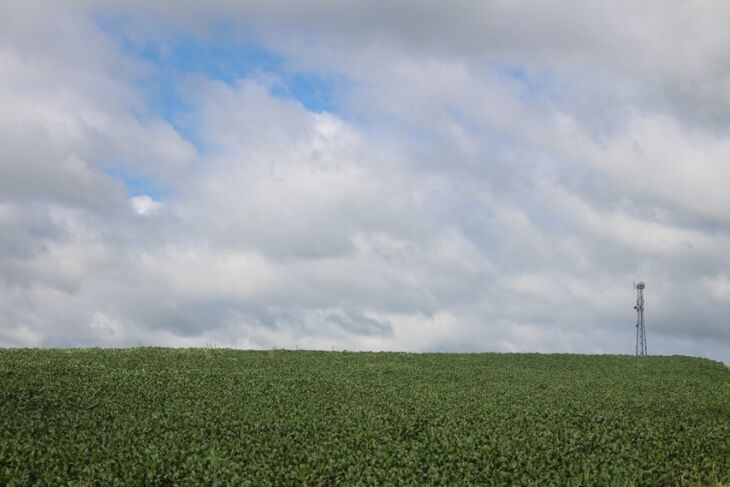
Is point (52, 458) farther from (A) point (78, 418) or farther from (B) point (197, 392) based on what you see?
(B) point (197, 392)

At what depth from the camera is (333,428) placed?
77.3ft

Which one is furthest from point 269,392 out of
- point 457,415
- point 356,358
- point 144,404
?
point 356,358

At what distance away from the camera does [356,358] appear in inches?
2063

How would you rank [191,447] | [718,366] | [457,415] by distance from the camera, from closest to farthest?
1. [191,447]
2. [457,415]
3. [718,366]

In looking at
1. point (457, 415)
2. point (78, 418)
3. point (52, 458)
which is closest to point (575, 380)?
point (457, 415)

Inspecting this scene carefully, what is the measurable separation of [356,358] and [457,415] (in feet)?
85.4

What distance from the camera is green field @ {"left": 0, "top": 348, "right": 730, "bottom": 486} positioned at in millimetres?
18938

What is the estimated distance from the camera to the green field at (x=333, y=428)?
1894cm

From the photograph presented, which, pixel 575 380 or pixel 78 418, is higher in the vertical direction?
pixel 575 380

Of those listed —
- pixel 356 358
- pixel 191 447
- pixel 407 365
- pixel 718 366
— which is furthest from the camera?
pixel 718 366

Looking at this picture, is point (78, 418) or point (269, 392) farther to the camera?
point (269, 392)

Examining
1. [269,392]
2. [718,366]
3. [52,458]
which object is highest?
[718,366]

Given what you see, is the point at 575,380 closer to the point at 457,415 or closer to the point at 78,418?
the point at 457,415

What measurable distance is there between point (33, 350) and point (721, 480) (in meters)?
40.4
